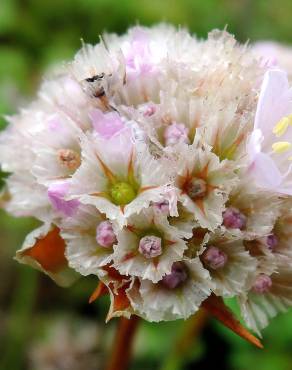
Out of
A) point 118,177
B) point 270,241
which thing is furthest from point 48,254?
point 270,241

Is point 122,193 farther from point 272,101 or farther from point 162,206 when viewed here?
point 272,101

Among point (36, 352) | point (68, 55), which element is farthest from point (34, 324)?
point (68, 55)

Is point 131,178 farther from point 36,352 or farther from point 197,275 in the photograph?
point 36,352

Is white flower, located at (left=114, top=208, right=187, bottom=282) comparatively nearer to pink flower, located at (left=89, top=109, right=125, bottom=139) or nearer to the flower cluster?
the flower cluster

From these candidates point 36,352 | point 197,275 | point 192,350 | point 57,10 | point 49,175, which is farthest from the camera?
point 57,10

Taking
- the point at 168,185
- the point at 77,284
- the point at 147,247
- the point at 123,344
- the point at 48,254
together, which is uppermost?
the point at 168,185

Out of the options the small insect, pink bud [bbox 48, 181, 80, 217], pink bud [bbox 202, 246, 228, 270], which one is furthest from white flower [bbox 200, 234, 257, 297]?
the small insect

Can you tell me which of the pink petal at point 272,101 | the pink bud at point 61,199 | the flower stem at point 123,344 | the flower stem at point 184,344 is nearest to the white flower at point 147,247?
the pink bud at point 61,199
